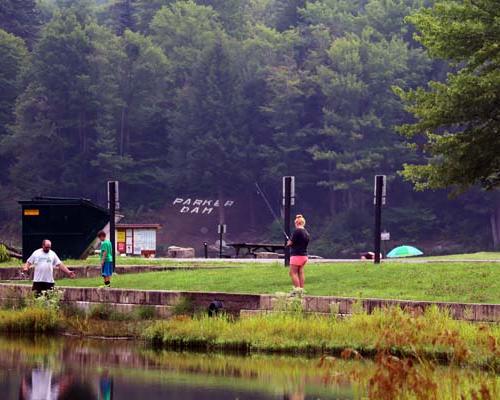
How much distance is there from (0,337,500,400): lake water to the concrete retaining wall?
7.40 ft

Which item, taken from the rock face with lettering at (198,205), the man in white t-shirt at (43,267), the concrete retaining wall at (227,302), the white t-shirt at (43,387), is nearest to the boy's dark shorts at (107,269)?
the concrete retaining wall at (227,302)

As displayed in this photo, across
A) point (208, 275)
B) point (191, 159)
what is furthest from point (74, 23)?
point (208, 275)

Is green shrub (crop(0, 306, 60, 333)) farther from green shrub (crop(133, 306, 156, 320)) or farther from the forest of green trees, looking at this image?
the forest of green trees

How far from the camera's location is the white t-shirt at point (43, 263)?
90.8 ft

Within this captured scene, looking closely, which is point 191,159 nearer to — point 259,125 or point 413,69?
point 259,125

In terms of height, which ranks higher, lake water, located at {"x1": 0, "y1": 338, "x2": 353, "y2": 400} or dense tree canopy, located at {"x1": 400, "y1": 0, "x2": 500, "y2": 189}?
dense tree canopy, located at {"x1": 400, "y1": 0, "x2": 500, "y2": 189}

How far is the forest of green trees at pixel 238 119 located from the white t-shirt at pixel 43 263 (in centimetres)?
7177

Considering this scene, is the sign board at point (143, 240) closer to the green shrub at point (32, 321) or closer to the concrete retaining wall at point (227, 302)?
the concrete retaining wall at point (227, 302)

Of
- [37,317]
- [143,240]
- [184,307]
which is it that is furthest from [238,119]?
[184,307]

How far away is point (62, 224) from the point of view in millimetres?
39188

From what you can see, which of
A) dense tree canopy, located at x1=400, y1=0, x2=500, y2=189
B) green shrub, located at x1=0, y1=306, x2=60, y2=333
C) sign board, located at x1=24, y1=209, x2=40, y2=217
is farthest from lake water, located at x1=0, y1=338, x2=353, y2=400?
sign board, located at x1=24, y1=209, x2=40, y2=217

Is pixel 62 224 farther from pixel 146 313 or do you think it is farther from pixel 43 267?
pixel 146 313

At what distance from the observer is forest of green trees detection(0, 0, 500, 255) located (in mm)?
103000

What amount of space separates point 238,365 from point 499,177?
35.7ft
